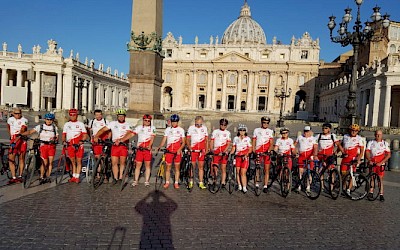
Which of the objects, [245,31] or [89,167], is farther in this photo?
[245,31]

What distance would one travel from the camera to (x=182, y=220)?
539 centimetres

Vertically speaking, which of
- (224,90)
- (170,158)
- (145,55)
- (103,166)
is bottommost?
(103,166)

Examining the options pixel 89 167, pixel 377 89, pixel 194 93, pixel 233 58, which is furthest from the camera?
pixel 194 93

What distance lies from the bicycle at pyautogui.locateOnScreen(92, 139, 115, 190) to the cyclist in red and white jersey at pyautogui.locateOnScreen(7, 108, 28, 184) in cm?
185

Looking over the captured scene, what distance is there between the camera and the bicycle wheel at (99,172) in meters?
7.12

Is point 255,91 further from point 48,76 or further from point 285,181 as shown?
point 285,181

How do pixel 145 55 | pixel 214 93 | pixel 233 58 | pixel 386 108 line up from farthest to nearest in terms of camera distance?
pixel 214 93, pixel 233 58, pixel 386 108, pixel 145 55

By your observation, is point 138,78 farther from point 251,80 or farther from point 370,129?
point 251,80

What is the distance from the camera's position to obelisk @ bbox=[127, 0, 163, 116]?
46.1 ft

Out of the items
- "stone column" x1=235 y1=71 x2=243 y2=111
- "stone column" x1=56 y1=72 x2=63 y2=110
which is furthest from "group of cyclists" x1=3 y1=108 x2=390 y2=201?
"stone column" x1=235 y1=71 x2=243 y2=111

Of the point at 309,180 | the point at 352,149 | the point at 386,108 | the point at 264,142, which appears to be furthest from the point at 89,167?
the point at 386,108

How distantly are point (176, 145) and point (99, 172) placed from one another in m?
2.01

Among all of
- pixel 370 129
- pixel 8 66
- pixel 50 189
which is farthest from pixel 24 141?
pixel 8 66

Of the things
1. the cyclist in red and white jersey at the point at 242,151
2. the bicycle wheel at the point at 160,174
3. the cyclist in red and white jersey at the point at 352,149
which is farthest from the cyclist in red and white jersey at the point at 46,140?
the cyclist in red and white jersey at the point at 352,149
